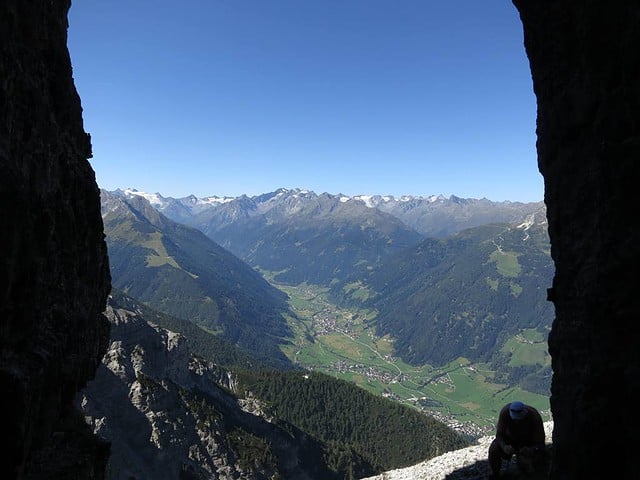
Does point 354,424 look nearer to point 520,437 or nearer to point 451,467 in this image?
point 451,467

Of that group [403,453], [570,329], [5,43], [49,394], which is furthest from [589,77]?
[403,453]

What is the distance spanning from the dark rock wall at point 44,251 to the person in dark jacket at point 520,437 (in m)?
18.5

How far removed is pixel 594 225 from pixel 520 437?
31.6 ft

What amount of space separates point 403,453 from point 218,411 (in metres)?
90.7

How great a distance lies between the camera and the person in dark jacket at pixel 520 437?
56.3 feet

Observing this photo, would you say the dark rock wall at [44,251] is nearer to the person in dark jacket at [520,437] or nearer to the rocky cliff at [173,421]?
the person in dark jacket at [520,437]

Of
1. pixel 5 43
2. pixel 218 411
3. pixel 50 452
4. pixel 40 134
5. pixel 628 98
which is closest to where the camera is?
pixel 628 98

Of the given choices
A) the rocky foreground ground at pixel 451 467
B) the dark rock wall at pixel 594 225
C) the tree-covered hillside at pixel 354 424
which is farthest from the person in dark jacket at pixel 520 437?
the tree-covered hillside at pixel 354 424

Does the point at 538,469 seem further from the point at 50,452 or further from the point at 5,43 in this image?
the point at 5,43

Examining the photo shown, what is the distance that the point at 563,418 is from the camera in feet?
50.8

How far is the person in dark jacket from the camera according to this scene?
17156 millimetres

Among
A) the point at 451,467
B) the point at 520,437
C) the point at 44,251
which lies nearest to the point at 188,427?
the point at 451,467

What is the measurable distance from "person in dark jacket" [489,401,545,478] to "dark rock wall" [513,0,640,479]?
3.78ft

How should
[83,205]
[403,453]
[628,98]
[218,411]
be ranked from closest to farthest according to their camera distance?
[628,98] → [83,205] → [218,411] → [403,453]
